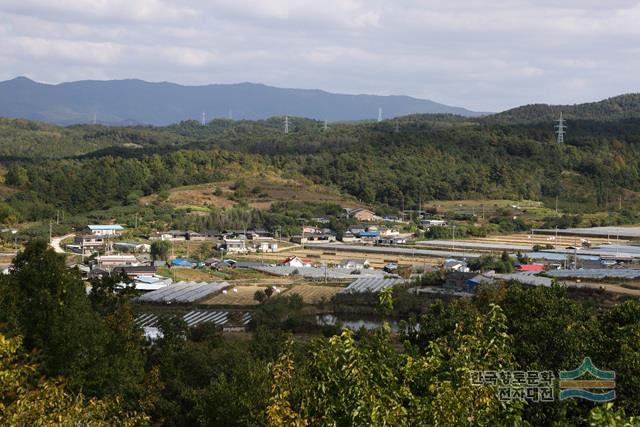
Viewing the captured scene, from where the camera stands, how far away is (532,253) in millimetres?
32844

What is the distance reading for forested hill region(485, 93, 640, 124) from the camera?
88000 millimetres

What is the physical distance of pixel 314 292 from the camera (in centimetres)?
2500

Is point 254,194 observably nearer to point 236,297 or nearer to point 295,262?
point 295,262

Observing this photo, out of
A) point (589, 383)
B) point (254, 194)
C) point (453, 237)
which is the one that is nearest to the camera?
point (589, 383)

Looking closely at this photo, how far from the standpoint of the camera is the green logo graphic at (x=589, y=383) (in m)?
6.33

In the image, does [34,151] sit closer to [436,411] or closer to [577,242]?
[577,242]

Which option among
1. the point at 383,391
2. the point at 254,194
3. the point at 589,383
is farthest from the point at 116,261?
the point at 383,391

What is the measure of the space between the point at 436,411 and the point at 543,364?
3.00m

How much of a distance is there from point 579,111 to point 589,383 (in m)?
89.2

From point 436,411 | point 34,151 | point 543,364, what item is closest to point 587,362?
point 543,364

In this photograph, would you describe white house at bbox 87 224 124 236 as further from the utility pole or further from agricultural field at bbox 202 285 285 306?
the utility pole

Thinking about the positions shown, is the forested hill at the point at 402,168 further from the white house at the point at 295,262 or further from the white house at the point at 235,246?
the white house at the point at 295,262

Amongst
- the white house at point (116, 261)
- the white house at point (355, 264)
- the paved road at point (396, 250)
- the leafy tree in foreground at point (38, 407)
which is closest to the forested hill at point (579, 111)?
the paved road at point (396, 250)

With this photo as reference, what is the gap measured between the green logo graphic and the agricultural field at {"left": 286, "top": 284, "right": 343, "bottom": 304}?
16.6 meters
